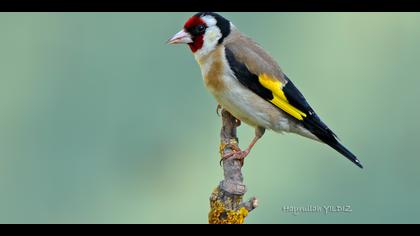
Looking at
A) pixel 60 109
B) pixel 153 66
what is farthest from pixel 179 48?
pixel 60 109

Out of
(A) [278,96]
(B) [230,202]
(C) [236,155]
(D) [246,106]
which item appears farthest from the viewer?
(A) [278,96]

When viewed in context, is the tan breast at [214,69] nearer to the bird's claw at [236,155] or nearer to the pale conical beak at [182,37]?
the pale conical beak at [182,37]

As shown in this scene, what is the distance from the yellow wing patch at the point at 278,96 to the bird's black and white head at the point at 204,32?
448mm

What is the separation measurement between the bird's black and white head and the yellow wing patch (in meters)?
0.45

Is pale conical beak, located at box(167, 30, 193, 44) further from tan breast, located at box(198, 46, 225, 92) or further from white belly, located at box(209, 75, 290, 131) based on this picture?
white belly, located at box(209, 75, 290, 131)

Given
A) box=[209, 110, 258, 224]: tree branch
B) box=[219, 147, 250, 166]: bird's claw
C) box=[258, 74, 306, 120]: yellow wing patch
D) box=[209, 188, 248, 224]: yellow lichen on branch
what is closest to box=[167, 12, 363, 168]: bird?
box=[258, 74, 306, 120]: yellow wing patch

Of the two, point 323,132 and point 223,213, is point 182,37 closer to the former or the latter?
point 323,132

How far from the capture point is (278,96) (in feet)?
21.5

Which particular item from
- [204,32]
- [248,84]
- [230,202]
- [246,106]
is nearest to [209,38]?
[204,32]

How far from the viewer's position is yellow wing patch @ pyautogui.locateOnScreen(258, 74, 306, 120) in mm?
6504

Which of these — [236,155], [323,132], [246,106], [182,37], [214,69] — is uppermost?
[182,37]

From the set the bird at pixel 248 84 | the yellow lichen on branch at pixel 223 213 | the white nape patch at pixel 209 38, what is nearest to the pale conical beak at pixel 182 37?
the bird at pixel 248 84

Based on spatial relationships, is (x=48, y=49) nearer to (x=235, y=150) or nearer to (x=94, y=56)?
(x=94, y=56)

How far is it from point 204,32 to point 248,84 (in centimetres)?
51
